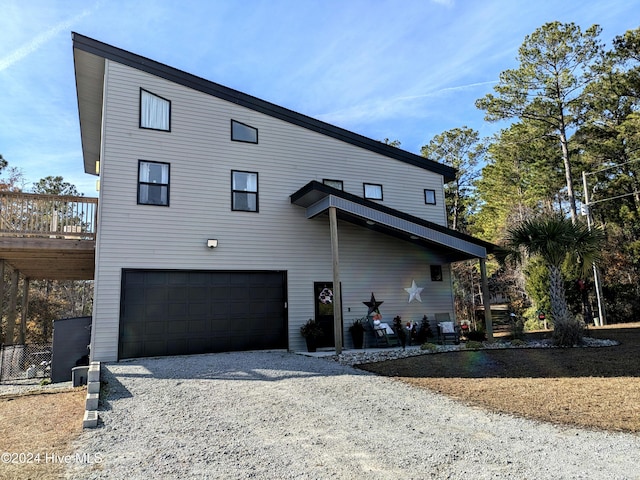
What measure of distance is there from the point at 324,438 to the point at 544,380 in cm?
427

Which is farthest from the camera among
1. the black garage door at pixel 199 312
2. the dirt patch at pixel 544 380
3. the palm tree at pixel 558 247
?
the palm tree at pixel 558 247

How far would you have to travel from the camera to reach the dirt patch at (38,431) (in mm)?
3566

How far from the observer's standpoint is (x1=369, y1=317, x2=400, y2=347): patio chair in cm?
1143

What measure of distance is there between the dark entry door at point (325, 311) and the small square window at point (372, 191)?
3146mm

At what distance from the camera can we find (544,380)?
264 inches

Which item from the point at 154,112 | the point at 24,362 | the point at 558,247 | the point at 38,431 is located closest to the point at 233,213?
the point at 154,112

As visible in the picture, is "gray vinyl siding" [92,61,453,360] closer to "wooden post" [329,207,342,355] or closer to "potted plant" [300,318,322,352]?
"potted plant" [300,318,322,352]

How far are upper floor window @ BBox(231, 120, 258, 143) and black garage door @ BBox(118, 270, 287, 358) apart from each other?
364cm

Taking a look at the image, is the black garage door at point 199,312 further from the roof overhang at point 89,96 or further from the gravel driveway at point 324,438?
the roof overhang at point 89,96

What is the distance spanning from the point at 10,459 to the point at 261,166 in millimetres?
8792

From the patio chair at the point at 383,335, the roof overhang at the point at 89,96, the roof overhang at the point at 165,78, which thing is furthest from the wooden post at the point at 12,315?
the patio chair at the point at 383,335

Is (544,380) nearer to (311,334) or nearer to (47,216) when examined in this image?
(311,334)

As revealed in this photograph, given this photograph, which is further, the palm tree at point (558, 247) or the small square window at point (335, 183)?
the small square window at point (335, 183)

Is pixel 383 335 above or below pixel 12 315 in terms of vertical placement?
below
